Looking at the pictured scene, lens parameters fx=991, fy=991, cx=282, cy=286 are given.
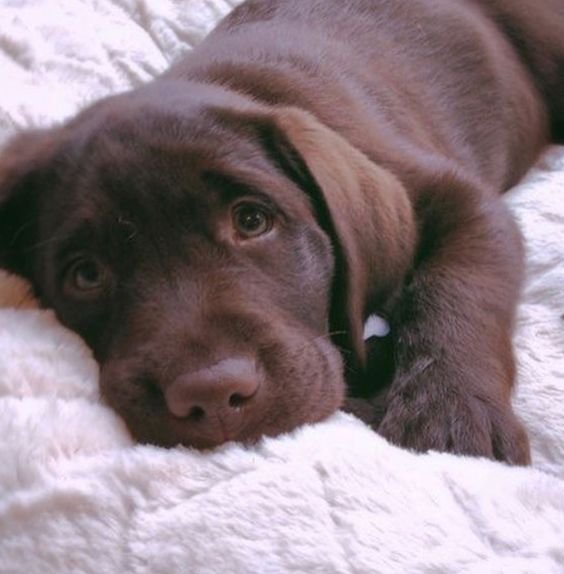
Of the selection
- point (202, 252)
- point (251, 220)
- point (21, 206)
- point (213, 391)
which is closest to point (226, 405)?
point (213, 391)

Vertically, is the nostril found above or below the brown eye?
below

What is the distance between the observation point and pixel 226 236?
152cm

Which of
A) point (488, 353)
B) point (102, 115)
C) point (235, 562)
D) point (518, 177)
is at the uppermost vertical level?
point (102, 115)

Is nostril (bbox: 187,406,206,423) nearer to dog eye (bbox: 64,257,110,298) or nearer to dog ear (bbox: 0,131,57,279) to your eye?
dog eye (bbox: 64,257,110,298)

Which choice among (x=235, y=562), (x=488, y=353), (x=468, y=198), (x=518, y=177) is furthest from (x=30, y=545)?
(x=518, y=177)

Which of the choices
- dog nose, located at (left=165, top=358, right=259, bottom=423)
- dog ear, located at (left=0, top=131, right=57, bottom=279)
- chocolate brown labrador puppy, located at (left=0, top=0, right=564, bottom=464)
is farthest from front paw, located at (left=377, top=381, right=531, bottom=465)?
dog ear, located at (left=0, top=131, right=57, bottom=279)

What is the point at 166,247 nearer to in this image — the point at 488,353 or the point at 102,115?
the point at 102,115

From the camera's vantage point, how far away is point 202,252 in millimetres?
1493

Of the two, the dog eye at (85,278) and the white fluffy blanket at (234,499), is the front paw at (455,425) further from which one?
the dog eye at (85,278)

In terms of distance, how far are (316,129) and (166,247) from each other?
445 mm

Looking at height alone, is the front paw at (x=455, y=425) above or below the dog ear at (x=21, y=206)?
below

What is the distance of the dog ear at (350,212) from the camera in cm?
167

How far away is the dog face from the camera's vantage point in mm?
1320

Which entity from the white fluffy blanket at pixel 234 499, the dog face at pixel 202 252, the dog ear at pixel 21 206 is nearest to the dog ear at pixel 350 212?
the dog face at pixel 202 252
